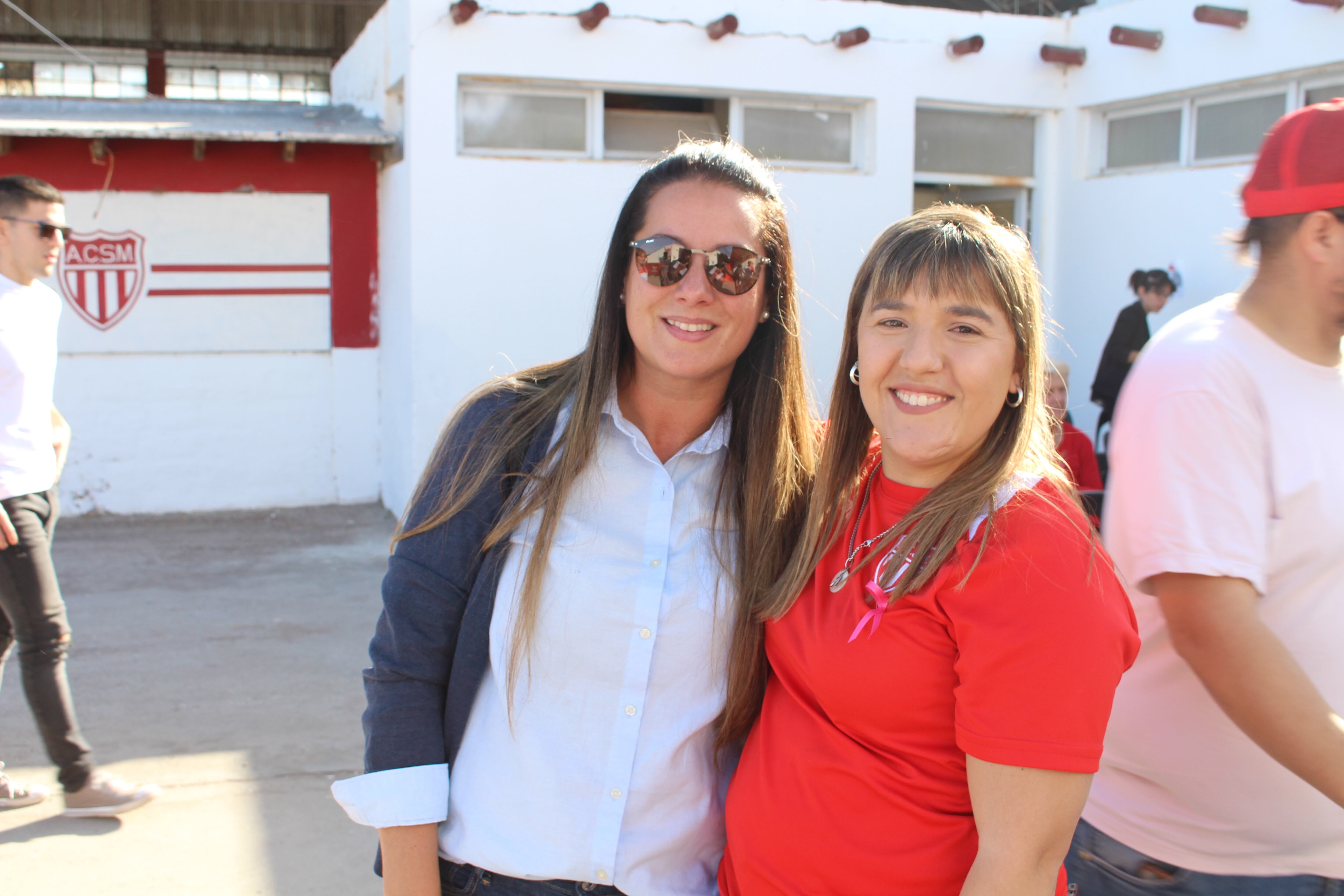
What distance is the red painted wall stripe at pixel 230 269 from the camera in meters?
8.10

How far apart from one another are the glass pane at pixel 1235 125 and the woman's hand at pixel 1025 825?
733 cm

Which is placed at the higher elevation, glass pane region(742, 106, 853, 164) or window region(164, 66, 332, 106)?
window region(164, 66, 332, 106)

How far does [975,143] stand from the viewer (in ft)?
28.6

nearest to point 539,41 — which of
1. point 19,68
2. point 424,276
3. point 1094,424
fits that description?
point 424,276

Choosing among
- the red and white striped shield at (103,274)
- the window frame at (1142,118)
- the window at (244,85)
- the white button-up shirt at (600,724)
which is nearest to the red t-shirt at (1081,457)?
the white button-up shirt at (600,724)

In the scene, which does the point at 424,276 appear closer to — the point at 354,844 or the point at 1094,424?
the point at 354,844

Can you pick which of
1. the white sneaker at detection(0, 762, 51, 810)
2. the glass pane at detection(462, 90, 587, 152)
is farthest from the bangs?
the glass pane at detection(462, 90, 587, 152)

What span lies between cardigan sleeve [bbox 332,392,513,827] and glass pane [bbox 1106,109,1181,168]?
7.97 m

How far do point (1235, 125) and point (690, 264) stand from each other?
744cm

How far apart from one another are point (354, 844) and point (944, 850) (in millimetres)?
2637

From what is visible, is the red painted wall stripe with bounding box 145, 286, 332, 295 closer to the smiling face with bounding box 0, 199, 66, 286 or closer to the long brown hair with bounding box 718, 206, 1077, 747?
the smiling face with bounding box 0, 199, 66, 286

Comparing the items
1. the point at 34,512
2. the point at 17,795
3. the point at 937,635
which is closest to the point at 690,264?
the point at 937,635

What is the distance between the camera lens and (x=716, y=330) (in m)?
1.72

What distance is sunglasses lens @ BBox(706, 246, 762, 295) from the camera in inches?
66.7
